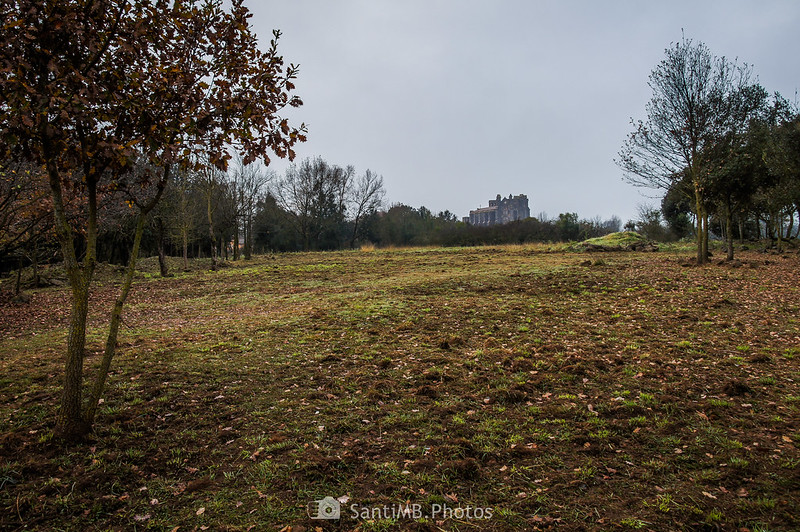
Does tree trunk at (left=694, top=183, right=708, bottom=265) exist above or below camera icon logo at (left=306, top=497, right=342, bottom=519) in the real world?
above

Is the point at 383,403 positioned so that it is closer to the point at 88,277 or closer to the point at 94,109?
the point at 88,277

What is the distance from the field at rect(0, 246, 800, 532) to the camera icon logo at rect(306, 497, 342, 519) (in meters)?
0.05

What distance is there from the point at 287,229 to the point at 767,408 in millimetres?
48712

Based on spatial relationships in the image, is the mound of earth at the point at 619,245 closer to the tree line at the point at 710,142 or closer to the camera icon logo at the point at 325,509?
the tree line at the point at 710,142

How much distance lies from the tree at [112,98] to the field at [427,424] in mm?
955

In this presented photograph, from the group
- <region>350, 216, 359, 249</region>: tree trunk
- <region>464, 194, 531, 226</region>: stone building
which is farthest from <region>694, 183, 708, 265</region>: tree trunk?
<region>464, 194, 531, 226</region>: stone building

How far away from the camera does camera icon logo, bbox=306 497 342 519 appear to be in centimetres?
282

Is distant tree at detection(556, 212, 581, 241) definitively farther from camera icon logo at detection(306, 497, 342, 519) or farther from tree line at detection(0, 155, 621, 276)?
camera icon logo at detection(306, 497, 342, 519)

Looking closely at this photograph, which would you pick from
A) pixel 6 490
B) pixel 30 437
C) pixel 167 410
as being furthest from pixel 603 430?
pixel 30 437

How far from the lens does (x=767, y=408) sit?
420 centimetres

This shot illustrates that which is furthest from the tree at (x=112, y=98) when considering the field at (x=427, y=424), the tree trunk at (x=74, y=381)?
the field at (x=427, y=424)

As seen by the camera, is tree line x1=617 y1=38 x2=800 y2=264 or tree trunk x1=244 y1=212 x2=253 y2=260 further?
tree trunk x1=244 y1=212 x2=253 y2=260

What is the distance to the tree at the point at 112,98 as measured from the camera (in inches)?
119

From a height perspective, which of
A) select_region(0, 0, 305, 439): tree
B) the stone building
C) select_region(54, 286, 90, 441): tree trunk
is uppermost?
the stone building
